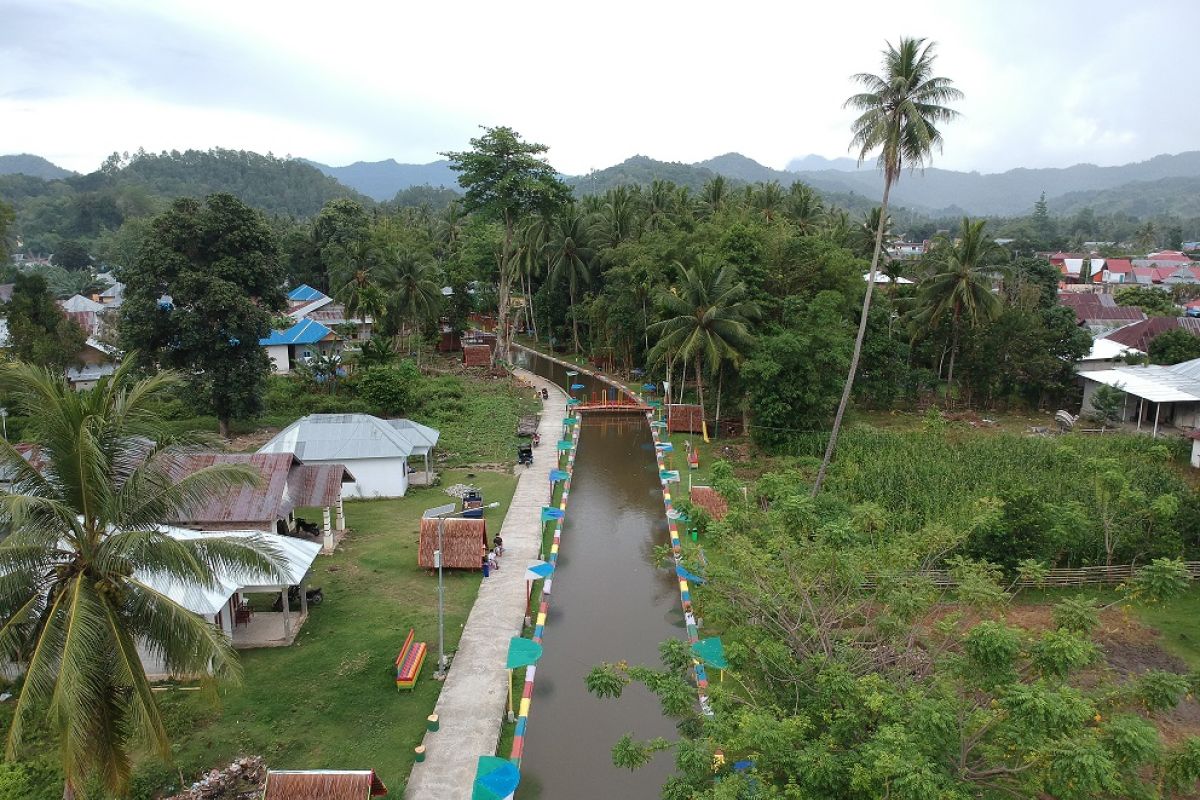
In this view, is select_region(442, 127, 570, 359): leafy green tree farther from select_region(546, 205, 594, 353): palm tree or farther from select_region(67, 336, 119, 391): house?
select_region(67, 336, 119, 391): house

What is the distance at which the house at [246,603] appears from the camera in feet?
48.5

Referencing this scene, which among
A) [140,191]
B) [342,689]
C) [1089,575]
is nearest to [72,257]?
[140,191]

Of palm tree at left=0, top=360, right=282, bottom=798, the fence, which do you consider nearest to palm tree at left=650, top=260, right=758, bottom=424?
the fence

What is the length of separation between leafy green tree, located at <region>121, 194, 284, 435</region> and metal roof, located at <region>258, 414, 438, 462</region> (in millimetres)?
6093

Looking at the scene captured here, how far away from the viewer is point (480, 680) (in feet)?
50.9

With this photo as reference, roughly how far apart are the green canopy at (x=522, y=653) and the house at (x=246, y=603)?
4.65 metres

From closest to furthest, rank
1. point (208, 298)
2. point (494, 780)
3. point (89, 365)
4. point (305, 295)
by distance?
point (494, 780), point (208, 298), point (89, 365), point (305, 295)

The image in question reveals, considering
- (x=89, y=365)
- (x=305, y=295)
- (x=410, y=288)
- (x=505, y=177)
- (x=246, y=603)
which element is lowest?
(x=246, y=603)

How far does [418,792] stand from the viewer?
12234mm

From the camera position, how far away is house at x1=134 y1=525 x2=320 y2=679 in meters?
14.8

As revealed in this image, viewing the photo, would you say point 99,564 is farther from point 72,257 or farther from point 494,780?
point 72,257

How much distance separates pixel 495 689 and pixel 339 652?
12.3ft

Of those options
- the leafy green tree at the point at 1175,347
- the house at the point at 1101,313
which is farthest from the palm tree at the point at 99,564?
the house at the point at 1101,313

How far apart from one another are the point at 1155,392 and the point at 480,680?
31.5 m
